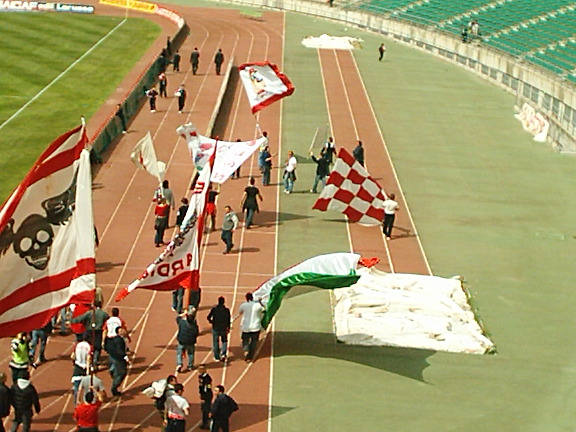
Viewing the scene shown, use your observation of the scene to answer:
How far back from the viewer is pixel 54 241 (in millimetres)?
15516

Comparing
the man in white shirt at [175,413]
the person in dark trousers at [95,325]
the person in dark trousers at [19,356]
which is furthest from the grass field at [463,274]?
the person in dark trousers at [19,356]

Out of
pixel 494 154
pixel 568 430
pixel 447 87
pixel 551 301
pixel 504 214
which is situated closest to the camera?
pixel 568 430

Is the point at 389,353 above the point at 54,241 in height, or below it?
below

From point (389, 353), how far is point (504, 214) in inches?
399

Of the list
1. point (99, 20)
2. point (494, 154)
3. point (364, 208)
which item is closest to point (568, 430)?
point (364, 208)

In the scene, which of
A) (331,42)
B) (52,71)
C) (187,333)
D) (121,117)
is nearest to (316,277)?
(187,333)

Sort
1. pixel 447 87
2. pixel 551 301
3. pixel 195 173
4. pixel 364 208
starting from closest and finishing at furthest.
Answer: pixel 551 301 < pixel 364 208 < pixel 195 173 < pixel 447 87

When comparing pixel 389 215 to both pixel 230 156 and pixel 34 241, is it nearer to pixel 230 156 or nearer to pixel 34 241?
pixel 230 156

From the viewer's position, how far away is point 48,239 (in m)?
15.5

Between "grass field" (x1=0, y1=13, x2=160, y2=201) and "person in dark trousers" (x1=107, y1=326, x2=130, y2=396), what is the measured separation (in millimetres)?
11726

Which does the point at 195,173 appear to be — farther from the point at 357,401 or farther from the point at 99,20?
the point at 99,20

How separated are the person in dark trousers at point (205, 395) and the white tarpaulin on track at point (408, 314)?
4102 millimetres

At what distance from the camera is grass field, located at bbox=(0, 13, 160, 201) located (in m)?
35.0

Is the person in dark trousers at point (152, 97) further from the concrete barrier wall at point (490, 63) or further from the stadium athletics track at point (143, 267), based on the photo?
the concrete barrier wall at point (490, 63)
